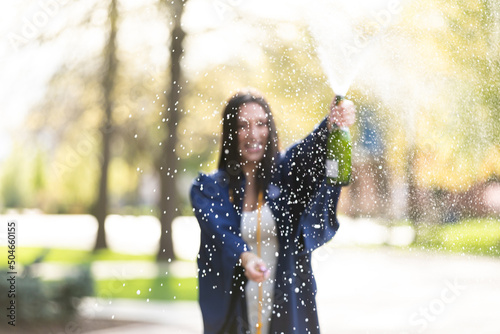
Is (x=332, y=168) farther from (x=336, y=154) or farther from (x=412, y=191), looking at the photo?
(x=412, y=191)

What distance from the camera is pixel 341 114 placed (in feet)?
5.30

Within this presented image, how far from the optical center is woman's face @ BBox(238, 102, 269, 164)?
1.79 meters

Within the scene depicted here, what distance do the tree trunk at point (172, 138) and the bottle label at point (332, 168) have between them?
2.67m

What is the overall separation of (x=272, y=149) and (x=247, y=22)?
1.65m

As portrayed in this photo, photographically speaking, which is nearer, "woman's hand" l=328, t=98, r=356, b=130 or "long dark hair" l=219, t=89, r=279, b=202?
"woman's hand" l=328, t=98, r=356, b=130

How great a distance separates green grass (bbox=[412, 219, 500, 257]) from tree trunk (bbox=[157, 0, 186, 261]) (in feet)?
6.20

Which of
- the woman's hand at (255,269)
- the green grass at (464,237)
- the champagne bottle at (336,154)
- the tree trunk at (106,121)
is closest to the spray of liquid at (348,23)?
the champagne bottle at (336,154)

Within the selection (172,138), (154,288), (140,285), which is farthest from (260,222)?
(140,285)

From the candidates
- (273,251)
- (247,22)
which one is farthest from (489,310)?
(273,251)

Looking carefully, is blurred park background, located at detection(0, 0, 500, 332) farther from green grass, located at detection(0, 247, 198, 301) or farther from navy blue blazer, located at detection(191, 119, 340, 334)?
navy blue blazer, located at detection(191, 119, 340, 334)

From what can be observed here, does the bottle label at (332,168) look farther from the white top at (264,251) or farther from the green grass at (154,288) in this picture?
the green grass at (154,288)

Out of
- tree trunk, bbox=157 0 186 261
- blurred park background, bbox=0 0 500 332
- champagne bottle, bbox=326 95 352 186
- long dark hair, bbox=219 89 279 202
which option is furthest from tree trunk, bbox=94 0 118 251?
champagne bottle, bbox=326 95 352 186

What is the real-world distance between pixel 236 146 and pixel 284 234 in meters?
0.28

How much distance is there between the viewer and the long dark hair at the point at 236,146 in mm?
1784
